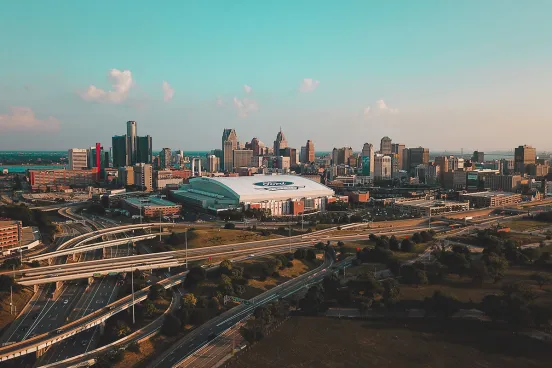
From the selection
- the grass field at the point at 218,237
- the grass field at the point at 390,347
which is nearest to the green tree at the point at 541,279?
the grass field at the point at 390,347

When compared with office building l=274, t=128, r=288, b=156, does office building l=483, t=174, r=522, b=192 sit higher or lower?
lower

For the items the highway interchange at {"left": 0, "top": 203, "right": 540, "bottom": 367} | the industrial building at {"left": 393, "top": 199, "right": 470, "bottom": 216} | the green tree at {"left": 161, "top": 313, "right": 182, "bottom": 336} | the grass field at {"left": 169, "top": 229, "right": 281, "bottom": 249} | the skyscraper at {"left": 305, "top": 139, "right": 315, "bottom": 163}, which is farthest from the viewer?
the skyscraper at {"left": 305, "top": 139, "right": 315, "bottom": 163}

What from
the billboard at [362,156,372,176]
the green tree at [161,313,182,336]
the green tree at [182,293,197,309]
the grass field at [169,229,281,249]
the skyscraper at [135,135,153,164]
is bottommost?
the green tree at [161,313,182,336]

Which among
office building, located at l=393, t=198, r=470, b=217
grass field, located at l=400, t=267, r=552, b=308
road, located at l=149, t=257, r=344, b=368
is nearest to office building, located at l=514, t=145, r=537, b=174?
office building, located at l=393, t=198, r=470, b=217

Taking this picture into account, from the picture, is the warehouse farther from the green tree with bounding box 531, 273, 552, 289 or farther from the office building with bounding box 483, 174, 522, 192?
the office building with bounding box 483, 174, 522, 192

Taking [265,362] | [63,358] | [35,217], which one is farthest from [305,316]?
[35,217]

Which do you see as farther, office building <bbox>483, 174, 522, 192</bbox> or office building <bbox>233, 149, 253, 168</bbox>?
office building <bbox>233, 149, 253, 168</bbox>

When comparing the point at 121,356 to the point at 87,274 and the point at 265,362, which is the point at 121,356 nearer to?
the point at 265,362
